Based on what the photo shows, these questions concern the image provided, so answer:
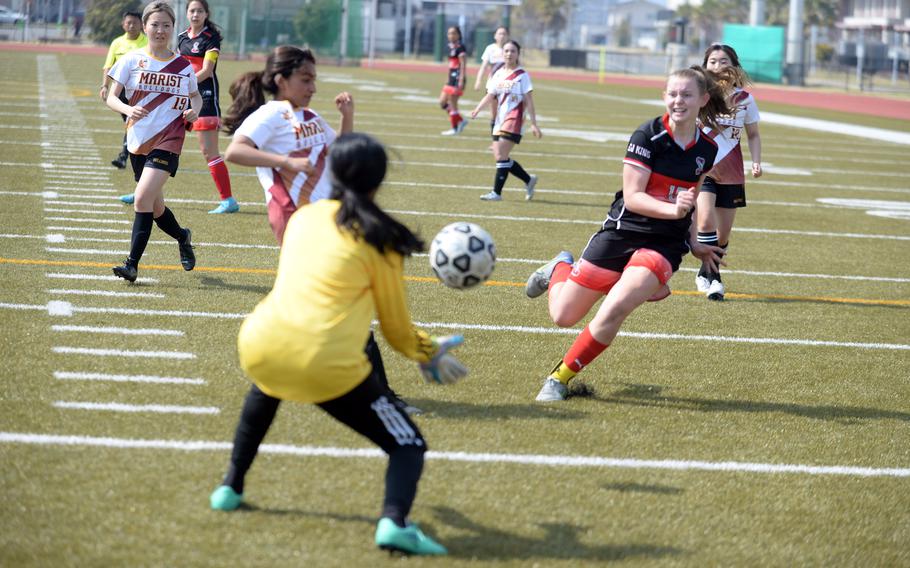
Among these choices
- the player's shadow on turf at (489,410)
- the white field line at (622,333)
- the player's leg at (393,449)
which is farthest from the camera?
the white field line at (622,333)

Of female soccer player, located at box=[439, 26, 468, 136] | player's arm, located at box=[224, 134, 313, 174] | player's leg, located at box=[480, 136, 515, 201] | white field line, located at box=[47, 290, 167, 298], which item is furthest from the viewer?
female soccer player, located at box=[439, 26, 468, 136]

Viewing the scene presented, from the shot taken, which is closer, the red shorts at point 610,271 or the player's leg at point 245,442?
the player's leg at point 245,442

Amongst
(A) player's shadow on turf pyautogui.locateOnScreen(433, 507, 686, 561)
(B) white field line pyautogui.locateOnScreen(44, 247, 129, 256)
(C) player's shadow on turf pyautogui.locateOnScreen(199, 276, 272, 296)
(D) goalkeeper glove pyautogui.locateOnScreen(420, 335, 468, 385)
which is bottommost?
(A) player's shadow on turf pyautogui.locateOnScreen(433, 507, 686, 561)

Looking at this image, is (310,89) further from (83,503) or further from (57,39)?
(57,39)

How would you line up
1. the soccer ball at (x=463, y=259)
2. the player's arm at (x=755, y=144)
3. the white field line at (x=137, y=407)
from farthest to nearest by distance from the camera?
the player's arm at (x=755, y=144)
the white field line at (x=137, y=407)
the soccer ball at (x=463, y=259)

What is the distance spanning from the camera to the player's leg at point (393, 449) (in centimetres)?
395

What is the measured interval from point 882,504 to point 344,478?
232 centimetres

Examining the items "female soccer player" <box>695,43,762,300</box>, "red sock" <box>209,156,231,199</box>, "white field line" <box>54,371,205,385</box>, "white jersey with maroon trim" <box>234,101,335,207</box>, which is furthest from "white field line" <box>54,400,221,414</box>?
"red sock" <box>209,156,231,199</box>

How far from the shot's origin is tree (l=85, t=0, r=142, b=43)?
91.4 feet

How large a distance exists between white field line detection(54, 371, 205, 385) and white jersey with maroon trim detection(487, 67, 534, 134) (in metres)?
8.56

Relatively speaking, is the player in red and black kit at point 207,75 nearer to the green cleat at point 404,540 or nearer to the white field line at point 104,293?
the white field line at point 104,293

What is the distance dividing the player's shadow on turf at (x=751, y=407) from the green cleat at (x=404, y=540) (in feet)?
7.63

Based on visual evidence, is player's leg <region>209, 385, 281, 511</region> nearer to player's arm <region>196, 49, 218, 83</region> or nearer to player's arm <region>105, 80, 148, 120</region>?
player's arm <region>105, 80, 148, 120</region>

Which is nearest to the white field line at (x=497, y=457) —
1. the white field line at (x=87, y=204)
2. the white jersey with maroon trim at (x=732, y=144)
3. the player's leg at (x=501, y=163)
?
the white jersey with maroon trim at (x=732, y=144)
